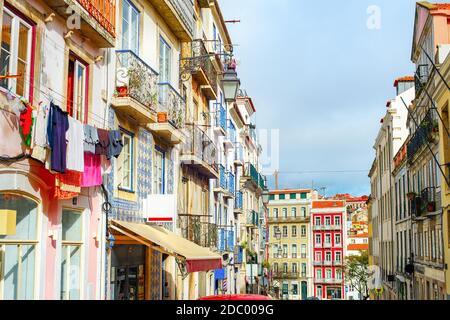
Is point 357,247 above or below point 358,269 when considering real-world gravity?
above

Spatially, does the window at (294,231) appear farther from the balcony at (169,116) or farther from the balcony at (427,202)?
the balcony at (169,116)

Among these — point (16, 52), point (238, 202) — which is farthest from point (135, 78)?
point (238, 202)

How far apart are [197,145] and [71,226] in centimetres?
974

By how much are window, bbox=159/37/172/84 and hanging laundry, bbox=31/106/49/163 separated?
7523 millimetres

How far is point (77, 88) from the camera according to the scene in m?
11.0

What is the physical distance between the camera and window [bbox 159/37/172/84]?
1620 cm

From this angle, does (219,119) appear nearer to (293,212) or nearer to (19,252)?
(19,252)

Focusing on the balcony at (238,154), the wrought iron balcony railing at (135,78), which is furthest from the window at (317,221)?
the wrought iron balcony railing at (135,78)

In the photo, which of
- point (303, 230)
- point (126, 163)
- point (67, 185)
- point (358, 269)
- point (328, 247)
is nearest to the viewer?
point (67, 185)

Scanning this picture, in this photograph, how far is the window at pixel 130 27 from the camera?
44.5 ft

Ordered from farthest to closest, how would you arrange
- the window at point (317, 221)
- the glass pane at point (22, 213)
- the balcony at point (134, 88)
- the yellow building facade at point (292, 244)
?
the yellow building facade at point (292, 244)
the window at point (317, 221)
the balcony at point (134, 88)
the glass pane at point (22, 213)

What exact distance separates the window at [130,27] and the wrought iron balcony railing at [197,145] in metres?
5.26

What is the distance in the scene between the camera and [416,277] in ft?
103

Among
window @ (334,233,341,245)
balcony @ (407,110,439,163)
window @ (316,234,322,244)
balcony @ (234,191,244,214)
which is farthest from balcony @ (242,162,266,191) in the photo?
window @ (316,234,322,244)
